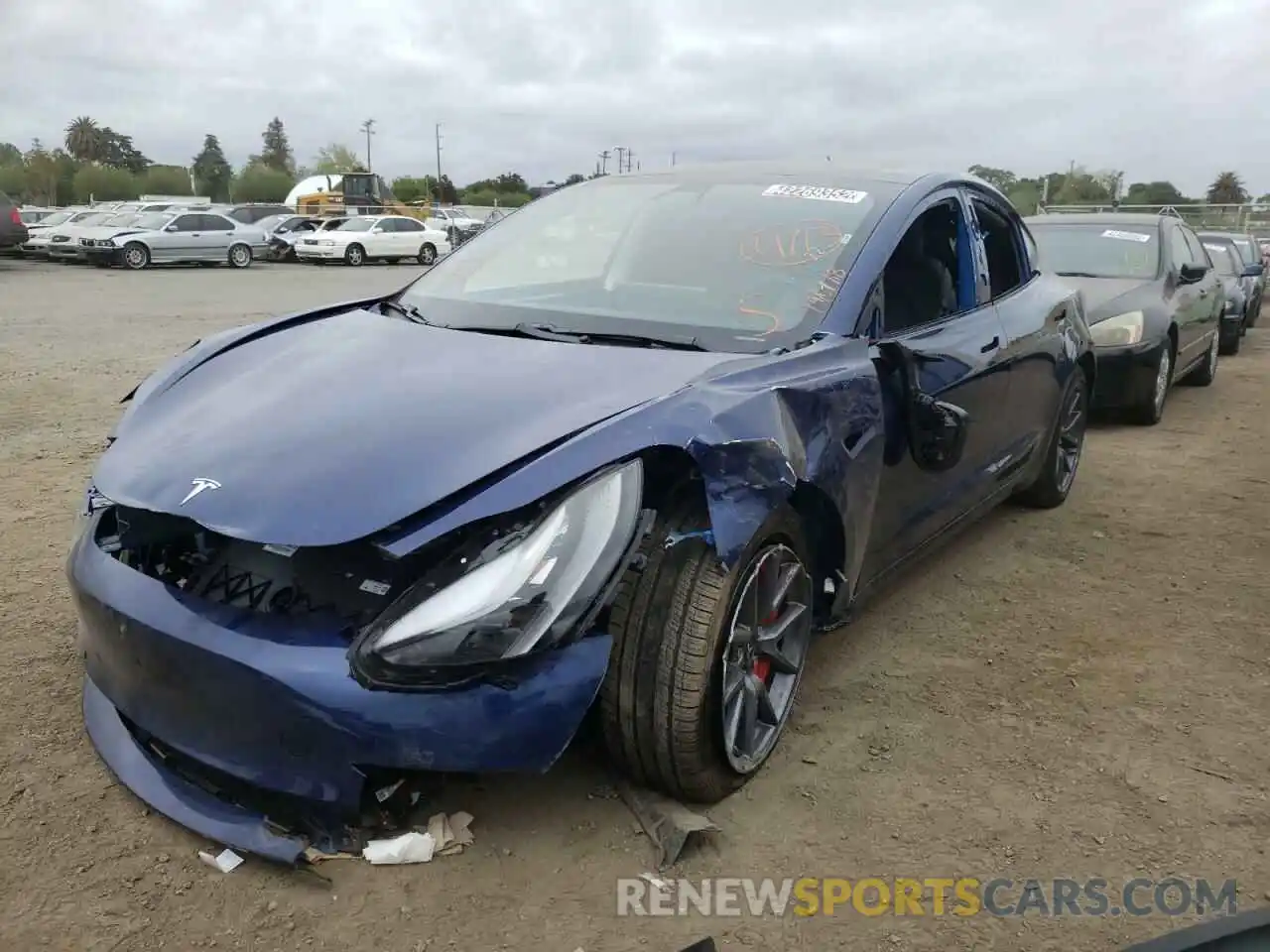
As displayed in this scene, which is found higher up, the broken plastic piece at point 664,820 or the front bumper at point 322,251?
the front bumper at point 322,251

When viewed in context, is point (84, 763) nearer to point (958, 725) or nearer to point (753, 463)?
point (753, 463)

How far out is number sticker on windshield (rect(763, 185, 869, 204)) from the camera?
3.36m

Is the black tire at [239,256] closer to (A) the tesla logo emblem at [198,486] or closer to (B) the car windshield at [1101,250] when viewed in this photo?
(B) the car windshield at [1101,250]

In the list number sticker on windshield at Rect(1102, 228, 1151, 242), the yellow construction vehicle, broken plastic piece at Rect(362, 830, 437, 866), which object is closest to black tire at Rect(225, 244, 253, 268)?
the yellow construction vehicle

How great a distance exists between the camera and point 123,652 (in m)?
2.23

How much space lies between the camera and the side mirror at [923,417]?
2977mm

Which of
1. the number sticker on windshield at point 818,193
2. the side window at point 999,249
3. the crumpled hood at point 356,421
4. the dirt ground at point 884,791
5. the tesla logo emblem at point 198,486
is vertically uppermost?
the number sticker on windshield at point 818,193

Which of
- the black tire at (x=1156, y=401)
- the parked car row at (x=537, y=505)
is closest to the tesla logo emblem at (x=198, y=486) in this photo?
the parked car row at (x=537, y=505)

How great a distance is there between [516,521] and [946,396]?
5.79 feet

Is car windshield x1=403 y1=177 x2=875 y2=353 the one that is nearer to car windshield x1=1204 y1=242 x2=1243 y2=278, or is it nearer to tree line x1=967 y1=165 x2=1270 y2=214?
car windshield x1=1204 y1=242 x2=1243 y2=278

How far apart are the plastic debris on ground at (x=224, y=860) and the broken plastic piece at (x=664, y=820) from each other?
0.89 meters

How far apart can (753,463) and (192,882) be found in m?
1.53

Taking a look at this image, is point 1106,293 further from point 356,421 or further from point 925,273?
point 356,421

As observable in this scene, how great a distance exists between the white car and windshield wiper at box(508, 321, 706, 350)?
2618 centimetres
